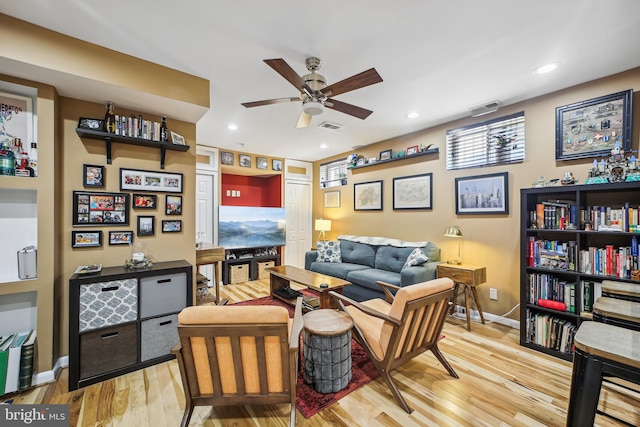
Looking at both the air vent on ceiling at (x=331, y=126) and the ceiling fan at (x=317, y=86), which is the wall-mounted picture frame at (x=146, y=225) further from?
the air vent on ceiling at (x=331, y=126)

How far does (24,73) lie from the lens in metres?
1.96

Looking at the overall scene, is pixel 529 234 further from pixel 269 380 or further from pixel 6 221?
pixel 6 221

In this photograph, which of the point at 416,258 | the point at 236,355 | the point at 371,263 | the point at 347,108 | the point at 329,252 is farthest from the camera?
the point at 329,252

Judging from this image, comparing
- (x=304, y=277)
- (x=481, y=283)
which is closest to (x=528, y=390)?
(x=481, y=283)

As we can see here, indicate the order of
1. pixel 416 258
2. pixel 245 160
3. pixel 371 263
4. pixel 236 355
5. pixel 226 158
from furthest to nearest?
pixel 245 160
pixel 226 158
pixel 371 263
pixel 416 258
pixel 236 355

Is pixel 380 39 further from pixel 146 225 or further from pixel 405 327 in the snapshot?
pixel 146 225

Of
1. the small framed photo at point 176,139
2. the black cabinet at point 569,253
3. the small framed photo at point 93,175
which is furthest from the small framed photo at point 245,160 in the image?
the black cabinet at point 569,253

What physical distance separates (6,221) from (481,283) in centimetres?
465

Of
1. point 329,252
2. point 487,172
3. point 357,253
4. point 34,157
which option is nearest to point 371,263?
point 357,253

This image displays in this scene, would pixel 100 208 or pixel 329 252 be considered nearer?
pixel 100 208

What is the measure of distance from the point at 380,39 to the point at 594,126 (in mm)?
2304

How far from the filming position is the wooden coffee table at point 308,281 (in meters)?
3.11

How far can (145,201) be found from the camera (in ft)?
8.77

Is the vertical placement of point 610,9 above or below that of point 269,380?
above
